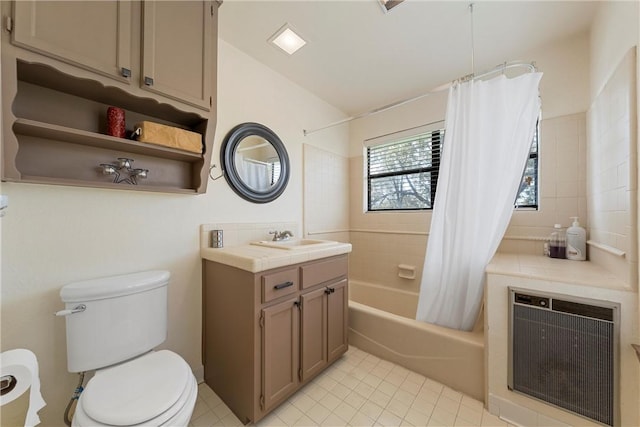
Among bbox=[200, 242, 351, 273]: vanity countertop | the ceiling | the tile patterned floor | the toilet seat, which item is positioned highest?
the ceiling

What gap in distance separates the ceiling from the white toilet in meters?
1.72

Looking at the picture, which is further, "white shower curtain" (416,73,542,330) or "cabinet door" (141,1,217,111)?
"white shower curtain" (416,73,542,330)

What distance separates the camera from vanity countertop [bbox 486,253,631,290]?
113 cm

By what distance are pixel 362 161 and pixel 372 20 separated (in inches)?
60.1

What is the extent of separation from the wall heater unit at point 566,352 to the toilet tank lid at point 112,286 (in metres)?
1.93

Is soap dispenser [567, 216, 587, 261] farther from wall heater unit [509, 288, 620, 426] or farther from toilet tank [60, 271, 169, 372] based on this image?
toilet tank [60, 271, 169, 372]

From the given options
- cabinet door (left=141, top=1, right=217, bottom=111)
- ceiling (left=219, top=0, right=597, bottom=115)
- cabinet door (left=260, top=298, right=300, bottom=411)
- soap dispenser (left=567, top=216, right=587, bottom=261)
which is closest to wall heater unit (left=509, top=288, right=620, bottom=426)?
soap dispenser (left=567, top=216, right=587, bottom=261)

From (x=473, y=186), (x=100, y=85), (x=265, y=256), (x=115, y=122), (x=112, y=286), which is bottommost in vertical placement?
(x=112, y=286)

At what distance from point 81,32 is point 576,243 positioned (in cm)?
298

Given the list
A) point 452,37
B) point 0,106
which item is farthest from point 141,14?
point 452,37

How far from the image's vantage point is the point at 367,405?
142 cm

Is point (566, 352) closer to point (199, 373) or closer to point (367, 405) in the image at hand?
point (367, 405)

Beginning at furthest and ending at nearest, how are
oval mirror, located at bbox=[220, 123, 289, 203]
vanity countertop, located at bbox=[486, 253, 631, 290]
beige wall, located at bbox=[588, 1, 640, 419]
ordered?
oval mirror, located at bbox=[220, 123, 289, 203] < vanity countertop, located at bbox=[486, 253, 631, 290] < beige wall, located at bbox=[588, 1, 640, 419]

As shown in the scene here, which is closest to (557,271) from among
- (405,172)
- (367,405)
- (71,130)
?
(367,405)
